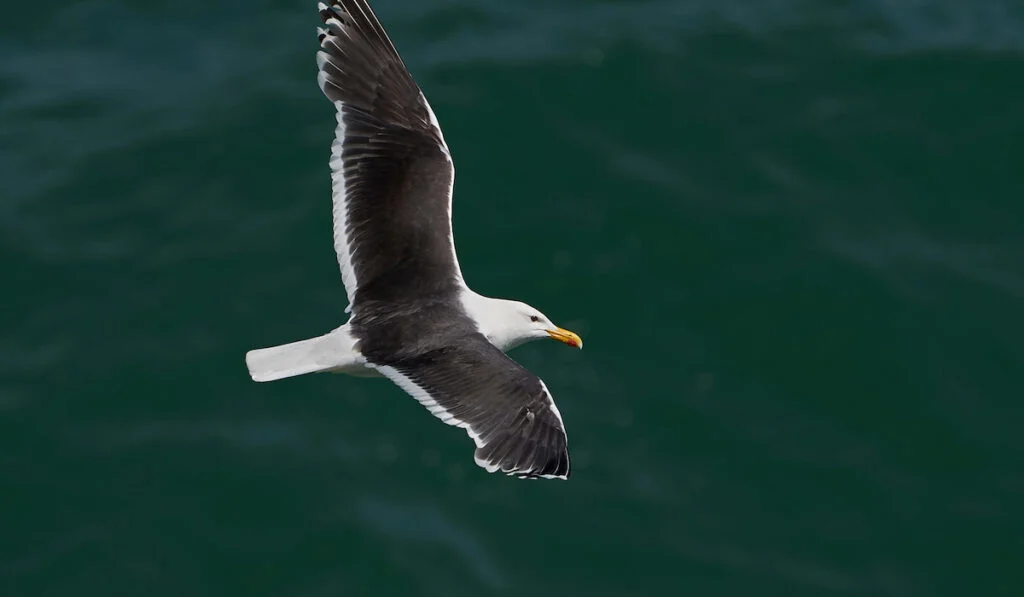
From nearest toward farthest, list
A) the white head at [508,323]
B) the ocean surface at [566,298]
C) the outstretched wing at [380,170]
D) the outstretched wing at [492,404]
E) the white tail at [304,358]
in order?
the outstretched wing at [492,404] < the white tail at [304,358] < the white head at [508,323] < the outstretched wing at [380,170] < the ocean surface at [566,298]

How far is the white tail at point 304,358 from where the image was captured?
34.8ft

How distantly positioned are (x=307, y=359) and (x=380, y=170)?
192 centimetres

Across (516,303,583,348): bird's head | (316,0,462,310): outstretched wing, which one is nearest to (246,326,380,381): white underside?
(316,0,462,310): outstretched wing

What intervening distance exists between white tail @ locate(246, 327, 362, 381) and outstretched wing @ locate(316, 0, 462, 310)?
0.67 m

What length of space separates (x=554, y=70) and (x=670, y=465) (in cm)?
500

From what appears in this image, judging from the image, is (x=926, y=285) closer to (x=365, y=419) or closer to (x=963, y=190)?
(x=963, y=190)

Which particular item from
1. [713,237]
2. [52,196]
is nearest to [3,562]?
[52,196]

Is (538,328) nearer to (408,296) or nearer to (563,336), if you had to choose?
(563,336)

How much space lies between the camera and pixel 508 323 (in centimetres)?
1138

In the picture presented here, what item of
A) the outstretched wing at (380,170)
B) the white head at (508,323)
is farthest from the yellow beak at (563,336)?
the outstretched wing at (380,170)

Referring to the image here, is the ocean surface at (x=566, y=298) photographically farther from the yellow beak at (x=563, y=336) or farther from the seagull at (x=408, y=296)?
the seagull at (x=408, y=296)

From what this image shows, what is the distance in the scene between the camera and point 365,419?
41.2ft

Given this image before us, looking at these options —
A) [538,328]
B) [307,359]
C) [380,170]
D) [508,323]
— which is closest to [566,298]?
[538,328]

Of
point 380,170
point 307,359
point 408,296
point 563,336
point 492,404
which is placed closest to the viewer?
point 492,404
